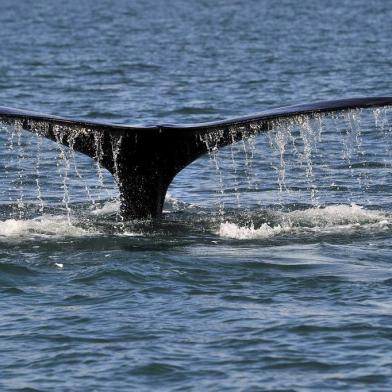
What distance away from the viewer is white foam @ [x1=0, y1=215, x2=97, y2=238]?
1227cm

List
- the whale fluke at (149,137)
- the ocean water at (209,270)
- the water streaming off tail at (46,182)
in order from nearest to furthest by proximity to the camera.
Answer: the ocean water at (209,270), the whale fluke at (149,137), the water streaming off tail at (46,182)

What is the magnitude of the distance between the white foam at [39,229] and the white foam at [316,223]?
136 cm

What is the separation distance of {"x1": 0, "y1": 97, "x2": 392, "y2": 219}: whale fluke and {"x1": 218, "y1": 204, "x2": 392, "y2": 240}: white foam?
2.83 ft

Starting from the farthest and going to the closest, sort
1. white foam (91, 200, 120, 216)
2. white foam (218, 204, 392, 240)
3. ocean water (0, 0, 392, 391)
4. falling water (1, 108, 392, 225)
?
falling water (1, 108, 392, 225)
white foam (91, 200, 120, 216)
white foam (218, 204, 392, 240)
ocean water (0, 0, 392, 391)

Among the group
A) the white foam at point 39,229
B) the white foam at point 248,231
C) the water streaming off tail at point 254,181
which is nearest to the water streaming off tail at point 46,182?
the water streaming off tail at point 254,181

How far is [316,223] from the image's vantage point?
12.8 meters

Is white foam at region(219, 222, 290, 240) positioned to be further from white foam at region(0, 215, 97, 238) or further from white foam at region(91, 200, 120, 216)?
white foam at region(91, 200, 120, 216)

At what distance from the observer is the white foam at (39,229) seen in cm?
1227

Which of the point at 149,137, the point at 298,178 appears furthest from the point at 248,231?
the point at 298,178

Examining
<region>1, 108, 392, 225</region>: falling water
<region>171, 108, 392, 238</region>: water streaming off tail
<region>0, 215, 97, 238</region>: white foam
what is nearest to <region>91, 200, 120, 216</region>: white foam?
<region>1, 108, 392, 225</region>: falling water

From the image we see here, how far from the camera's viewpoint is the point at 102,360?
A: 8.99 m

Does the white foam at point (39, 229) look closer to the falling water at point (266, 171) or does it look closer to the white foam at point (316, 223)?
the falling water at point (266, 171)

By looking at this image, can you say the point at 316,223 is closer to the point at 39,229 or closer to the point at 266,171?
the point at 39,229

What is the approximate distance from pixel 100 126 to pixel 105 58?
25.1 meters
